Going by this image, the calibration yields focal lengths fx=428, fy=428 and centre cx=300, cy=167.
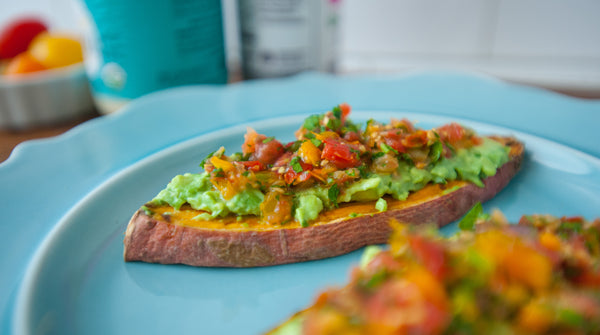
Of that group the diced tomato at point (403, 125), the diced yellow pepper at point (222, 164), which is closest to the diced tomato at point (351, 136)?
the diced tomato at point (403, 125)

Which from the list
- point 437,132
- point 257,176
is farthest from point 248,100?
point 437,132

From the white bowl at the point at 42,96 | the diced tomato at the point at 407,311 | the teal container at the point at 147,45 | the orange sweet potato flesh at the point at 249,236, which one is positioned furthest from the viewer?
the white bowl at the point at 42,96

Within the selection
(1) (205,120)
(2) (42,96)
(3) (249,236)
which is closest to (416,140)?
(3) (249,236)

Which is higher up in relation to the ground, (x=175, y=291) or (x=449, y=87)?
(x=449, y=87)

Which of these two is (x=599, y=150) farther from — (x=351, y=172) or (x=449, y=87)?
(x=351, y=172)

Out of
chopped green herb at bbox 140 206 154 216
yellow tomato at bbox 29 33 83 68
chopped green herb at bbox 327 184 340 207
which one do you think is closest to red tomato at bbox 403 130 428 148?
chopped green herb at bbox 327 184 340 207

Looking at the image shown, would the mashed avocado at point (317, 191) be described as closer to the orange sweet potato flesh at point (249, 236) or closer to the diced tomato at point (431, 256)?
the orange sweet potato flesh at point (249, 236)

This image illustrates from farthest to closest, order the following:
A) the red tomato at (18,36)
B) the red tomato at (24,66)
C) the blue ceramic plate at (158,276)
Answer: the red tomato at (18,36)
the red tomato at (24,66)
the blue ceramic plate at (158,276)
